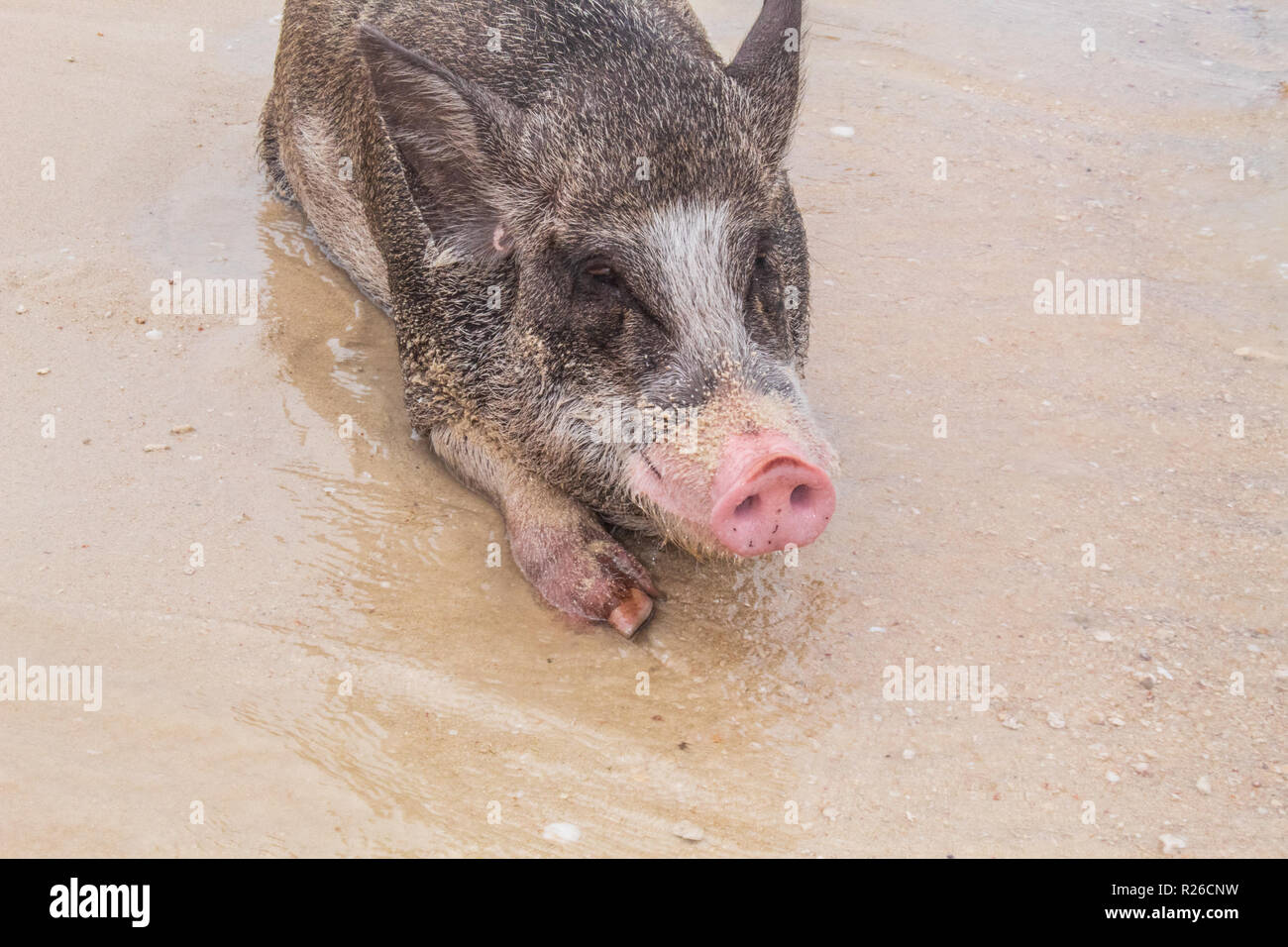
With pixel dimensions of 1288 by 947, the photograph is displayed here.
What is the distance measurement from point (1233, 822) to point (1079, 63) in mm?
6627

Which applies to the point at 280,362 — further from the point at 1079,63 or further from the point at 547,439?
the point at 1079,63

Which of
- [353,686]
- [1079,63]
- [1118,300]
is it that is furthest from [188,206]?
[1079,63]

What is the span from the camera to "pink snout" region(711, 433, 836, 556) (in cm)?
338

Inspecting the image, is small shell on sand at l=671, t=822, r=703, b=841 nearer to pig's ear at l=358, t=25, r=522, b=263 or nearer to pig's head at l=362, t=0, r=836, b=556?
pig's head at l=362, t=0, r=836, b=556

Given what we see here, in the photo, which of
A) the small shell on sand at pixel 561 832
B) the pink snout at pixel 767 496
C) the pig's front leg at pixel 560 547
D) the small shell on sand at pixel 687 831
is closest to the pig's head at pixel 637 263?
the pink snout at pixel 767 496

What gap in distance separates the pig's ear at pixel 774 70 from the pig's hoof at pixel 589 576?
5.27 ft

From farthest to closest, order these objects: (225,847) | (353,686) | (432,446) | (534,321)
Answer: (432,446)
(534,321)
(353,686)
(225,847)

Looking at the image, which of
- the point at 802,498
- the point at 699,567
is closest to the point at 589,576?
the point at 699,567

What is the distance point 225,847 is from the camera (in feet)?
10.7

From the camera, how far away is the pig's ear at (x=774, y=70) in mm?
4484

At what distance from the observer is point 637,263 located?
390 centimetres

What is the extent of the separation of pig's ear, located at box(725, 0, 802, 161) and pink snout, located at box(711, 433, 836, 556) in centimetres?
151

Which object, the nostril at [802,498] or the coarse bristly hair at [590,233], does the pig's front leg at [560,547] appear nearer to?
the coarse bristly hair at [590,233]

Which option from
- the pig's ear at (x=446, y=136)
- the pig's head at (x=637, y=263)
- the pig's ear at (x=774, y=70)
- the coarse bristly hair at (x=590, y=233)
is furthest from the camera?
the pig's ear at (x=774, y=70)
